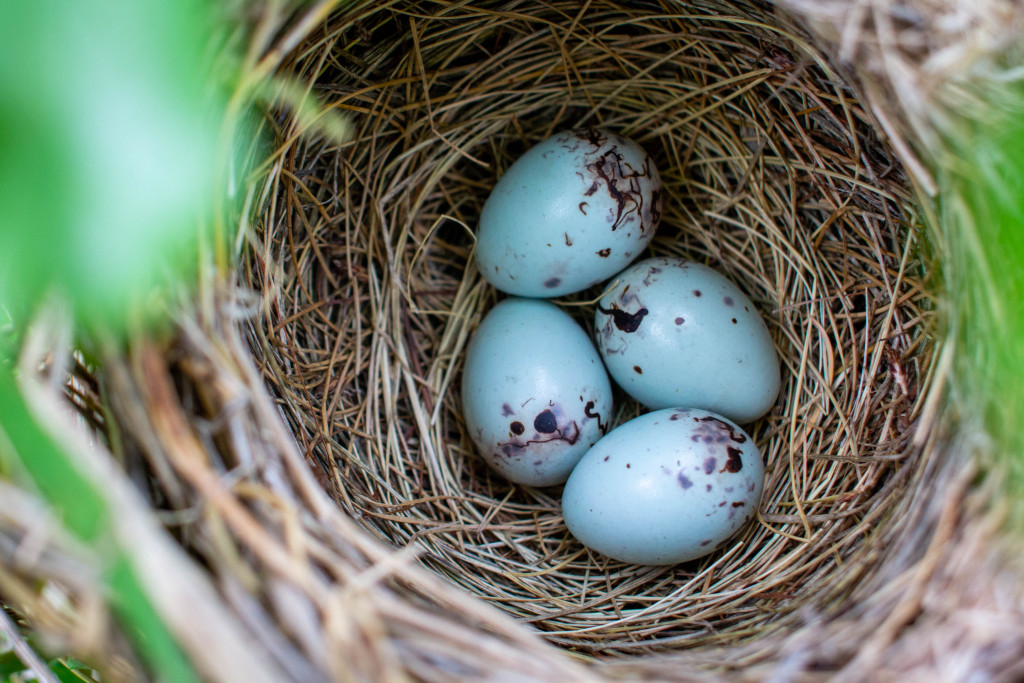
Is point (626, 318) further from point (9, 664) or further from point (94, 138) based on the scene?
point (9, 664)

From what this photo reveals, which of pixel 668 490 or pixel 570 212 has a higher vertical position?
pixel 570 212

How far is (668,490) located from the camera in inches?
41.6

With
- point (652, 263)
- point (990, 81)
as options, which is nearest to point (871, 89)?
point (990, 81)

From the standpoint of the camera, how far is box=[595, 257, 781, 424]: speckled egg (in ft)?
3.83

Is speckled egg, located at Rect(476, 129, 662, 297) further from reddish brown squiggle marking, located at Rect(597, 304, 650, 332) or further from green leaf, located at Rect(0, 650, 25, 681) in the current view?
green leaf, located at Rect(0, 650, 25, 681)

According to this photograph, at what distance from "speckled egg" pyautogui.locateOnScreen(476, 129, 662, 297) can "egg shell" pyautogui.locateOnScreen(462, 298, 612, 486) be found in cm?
9

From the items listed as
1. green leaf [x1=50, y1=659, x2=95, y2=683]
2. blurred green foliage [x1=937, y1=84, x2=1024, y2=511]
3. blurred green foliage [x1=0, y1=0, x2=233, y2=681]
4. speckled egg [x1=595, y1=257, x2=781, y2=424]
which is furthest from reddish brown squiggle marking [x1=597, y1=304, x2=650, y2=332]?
green leaf [x1=50, y1=659, x2=95, y2=683]

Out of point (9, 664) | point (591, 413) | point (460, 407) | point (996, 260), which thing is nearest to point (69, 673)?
point (9, 664)

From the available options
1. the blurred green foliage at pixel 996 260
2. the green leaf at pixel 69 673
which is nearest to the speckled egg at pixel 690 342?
the blurred green foliage at pixel 996 260

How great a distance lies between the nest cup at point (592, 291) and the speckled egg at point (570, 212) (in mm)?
116

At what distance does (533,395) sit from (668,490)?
0.27 m

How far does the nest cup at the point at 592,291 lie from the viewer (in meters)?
1.06

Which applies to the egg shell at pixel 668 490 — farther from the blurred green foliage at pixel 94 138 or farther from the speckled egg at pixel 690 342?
the blurred green foliage at pixel 94 138

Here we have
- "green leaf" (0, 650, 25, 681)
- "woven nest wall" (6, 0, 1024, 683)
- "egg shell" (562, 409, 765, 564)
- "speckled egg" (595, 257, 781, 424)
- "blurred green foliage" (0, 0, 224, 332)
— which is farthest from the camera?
"speckled egg" (595, 257, 781, 424)
